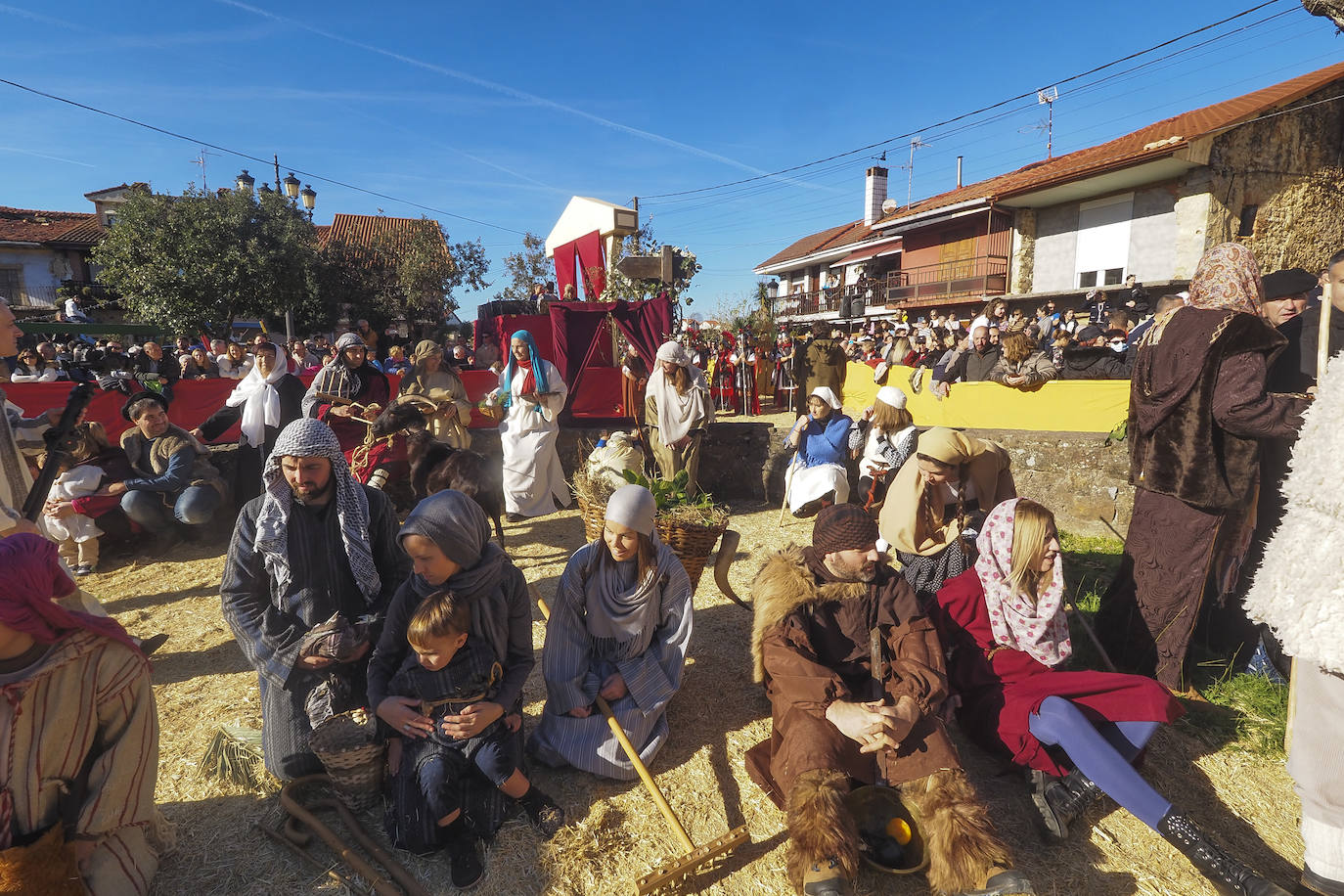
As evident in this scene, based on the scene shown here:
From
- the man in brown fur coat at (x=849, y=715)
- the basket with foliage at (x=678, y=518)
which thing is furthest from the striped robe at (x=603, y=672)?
the basket with foliage at (x=678, y=518)

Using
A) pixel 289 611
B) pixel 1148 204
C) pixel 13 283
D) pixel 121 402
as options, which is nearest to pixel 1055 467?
pixel 289 611

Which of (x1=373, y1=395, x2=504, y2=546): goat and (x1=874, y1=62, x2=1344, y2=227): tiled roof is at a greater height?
(x1=874, y1=62, x2=1344, y2=227): tiled roof

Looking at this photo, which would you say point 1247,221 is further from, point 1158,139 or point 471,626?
point 471,626

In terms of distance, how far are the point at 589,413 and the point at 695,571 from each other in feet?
15.7

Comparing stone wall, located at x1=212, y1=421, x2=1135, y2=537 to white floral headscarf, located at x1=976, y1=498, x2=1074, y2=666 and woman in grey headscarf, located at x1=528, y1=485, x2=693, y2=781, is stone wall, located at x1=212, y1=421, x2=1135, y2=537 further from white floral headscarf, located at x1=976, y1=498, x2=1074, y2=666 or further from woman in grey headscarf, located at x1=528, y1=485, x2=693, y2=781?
woman in grey headscarf, located at x1=528, y1=485, x2=693, y2=781

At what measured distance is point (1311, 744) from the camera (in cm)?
202

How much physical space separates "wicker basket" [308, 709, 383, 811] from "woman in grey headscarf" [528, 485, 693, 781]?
2.29 ft

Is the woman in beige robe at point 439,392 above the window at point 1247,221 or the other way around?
the other way around

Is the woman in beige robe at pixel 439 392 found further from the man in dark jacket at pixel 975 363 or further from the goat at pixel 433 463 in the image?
the man in dark jacket at pixel 975 363

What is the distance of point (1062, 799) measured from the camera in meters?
2.49

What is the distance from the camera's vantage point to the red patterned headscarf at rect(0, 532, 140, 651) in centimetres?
174

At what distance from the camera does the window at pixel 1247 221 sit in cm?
1557

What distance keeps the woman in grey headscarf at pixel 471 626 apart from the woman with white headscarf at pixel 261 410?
3971 millimetres

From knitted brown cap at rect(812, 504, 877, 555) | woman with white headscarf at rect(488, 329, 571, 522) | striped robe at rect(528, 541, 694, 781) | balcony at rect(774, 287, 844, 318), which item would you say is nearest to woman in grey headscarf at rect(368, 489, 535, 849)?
striped robe at rect(528, 541, 694, 781)
